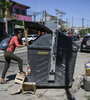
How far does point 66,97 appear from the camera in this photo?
16.7 ft

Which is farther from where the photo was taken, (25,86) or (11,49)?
(11,49)

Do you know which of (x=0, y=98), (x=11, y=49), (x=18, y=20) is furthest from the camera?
(x=18, y=20)

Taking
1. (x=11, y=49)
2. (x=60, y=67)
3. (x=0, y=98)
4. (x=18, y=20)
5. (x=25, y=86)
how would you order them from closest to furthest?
(x=0, y=98), (x=25, y=86), (x=60, y=67), (x=11, y=49), (x=18, y=20)

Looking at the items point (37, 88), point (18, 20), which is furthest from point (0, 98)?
point (18, 20)

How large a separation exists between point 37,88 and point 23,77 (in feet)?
2.16

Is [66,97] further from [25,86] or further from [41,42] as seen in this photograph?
[41,42]

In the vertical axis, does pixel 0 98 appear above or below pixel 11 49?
below

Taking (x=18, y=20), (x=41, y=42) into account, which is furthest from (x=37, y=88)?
(x=18, y=20)

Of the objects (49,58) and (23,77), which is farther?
(23,77)

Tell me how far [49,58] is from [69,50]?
64cm

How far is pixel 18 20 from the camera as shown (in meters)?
38.2

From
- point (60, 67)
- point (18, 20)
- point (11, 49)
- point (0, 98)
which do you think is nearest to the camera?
point (0, 98)

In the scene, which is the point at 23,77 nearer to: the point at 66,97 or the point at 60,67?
the point at 60,67

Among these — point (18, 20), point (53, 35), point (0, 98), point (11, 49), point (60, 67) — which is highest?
point (18, 20)
